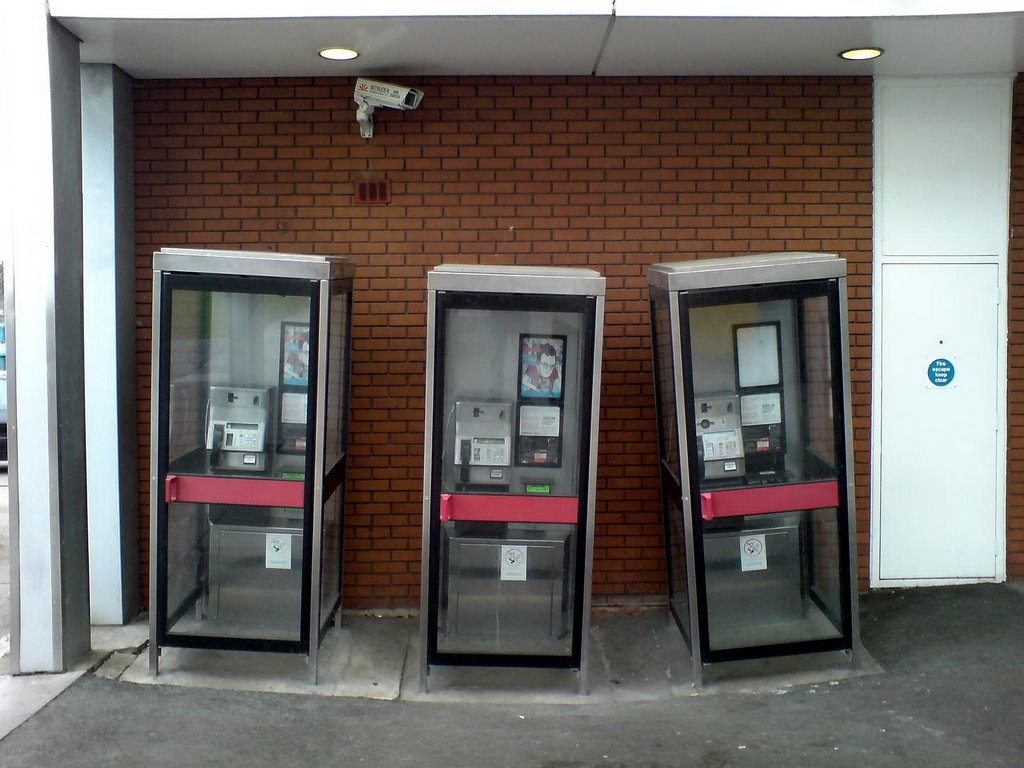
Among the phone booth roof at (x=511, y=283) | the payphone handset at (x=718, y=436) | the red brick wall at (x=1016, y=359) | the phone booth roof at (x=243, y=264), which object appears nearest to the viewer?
the phone booth roof at (x=511, y=283)

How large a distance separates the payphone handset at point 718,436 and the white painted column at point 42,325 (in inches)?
130

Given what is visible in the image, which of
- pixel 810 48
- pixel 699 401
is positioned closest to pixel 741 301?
pixel 699 401

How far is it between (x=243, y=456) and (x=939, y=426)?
4.34m

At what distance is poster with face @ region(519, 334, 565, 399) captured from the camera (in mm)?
5316

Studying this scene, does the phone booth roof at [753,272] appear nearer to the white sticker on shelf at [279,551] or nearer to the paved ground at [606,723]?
the paved ground at [606,723]

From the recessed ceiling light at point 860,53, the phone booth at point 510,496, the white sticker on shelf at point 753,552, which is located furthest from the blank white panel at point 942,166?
the phone booth at point 510,496

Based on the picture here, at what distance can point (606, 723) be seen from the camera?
4.88 meters

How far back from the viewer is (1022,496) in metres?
6.46

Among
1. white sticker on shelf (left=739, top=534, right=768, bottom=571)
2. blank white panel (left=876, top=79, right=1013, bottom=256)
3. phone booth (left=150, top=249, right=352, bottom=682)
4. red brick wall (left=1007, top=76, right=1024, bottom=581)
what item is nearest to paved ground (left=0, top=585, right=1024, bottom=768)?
phone booth (left=150, top=249, right=352, bottom=682)

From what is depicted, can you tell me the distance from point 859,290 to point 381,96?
321cm

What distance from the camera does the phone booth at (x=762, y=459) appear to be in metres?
5.09

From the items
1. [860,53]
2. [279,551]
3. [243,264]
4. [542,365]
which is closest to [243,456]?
[279,551]

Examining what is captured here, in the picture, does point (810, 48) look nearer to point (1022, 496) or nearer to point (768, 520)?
point (768, 520)

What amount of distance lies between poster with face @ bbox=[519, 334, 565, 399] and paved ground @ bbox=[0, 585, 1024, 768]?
5.30ft
